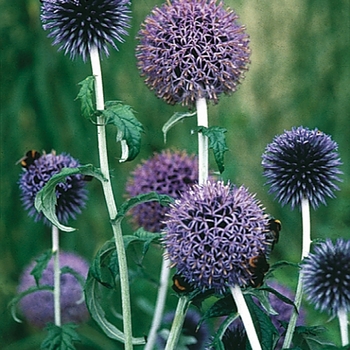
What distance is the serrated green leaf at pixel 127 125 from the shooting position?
118 centimetres

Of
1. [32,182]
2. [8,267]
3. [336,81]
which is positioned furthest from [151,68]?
[336,81]

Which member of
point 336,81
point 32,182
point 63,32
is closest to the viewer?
point 63,32

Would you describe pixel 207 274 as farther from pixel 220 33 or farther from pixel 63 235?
pixel 63 235

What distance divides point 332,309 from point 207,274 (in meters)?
0.17

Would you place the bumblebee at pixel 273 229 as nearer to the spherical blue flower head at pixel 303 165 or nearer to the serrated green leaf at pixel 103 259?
the spherical blue flower head at pixel 303 165

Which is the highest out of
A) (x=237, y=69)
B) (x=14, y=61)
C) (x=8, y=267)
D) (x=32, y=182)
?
(x=14, y=61)

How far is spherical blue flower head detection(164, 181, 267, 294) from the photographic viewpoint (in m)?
1.13

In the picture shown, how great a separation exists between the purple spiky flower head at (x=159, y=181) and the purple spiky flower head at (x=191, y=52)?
11.7 inches

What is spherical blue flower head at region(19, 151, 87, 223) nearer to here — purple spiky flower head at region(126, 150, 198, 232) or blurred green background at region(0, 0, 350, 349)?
purple spiky flower head at region(126, 150, 198, 232)

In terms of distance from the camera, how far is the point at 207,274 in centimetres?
113

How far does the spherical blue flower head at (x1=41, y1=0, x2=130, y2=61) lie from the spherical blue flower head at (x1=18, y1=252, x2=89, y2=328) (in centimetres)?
67

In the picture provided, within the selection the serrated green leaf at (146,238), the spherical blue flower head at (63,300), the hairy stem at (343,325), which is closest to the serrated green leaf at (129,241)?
the serrated green leaf at (146,238)

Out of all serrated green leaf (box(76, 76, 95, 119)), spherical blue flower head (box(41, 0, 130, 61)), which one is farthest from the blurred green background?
serrated green leaf (box(76, 76, 95, 119))

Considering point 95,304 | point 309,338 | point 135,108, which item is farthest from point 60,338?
point 135,108
